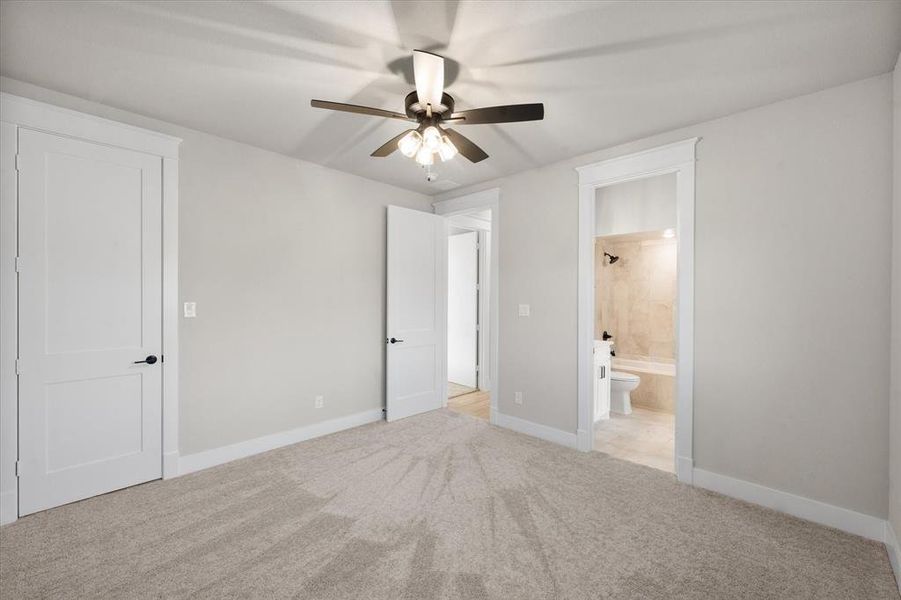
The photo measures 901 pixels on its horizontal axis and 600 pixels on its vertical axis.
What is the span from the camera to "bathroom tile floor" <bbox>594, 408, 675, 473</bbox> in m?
3.29

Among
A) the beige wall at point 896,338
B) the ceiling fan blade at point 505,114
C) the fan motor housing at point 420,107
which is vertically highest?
the fan motor housing at point 420,107

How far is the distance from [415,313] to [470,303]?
1.54 metres

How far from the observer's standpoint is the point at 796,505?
95.3 inches

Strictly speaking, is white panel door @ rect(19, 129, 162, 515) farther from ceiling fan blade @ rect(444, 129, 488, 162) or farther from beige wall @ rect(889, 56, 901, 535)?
beige wall @ rect(889, 56, 901, 535)

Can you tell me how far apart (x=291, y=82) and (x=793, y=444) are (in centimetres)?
391

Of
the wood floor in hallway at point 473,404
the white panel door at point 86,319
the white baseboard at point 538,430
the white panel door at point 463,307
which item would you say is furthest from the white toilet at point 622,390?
the white panel door at point 86,319

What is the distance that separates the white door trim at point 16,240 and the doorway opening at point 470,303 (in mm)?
3407

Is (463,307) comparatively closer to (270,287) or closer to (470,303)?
(470,303)

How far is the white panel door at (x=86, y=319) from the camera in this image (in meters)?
2.38

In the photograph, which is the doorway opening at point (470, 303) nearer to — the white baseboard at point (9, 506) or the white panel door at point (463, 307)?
the white panel door at point (463, 307)

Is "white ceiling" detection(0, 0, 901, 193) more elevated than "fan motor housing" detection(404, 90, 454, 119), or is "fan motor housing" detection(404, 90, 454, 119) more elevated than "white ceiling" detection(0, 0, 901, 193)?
"white ceiling" detection(0, 0, 901, 193)

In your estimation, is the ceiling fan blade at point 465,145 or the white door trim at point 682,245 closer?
the ceiling fan blade at point 465,145

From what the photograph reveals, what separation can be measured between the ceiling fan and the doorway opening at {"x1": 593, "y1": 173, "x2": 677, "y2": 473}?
2.58m

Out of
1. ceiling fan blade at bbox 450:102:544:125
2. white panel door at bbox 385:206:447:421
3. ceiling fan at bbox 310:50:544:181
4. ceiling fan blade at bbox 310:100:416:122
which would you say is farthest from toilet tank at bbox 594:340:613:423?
Result: ceiling fan blade at bbox 310:100:416:122
